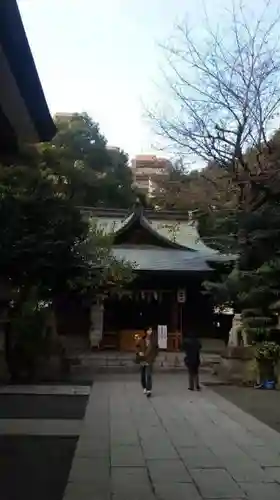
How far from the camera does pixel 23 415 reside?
11.9m

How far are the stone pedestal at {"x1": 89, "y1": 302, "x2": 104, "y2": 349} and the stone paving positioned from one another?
1279 cm

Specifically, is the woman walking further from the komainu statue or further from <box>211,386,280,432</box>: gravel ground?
the komainu statue

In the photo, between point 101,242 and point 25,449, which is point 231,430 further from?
point 101,242

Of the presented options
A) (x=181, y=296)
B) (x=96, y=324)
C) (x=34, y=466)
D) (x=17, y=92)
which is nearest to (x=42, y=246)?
(x=96, y=324)

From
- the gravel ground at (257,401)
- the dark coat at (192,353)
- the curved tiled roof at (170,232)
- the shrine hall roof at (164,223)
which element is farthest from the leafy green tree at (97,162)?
the gravel ground at (257,401)

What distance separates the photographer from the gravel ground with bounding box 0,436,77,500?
6.25 metres

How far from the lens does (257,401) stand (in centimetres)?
1474

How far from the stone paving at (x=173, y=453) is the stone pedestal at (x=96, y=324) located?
1279 centimetres

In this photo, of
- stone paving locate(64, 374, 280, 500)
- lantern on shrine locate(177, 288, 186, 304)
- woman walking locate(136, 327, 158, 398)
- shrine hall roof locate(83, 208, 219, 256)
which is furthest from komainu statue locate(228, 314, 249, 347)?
shrine hall roof locate(83, 208, 219, 256)

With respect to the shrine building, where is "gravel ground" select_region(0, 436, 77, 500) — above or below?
below

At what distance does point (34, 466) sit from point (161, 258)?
22.6 m

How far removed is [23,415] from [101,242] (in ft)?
37.2

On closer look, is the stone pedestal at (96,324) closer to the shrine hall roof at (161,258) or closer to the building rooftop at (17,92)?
the shrine hall roof at (161,258)

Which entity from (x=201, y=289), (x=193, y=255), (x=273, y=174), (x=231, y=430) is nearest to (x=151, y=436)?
(x=231, y=430)
